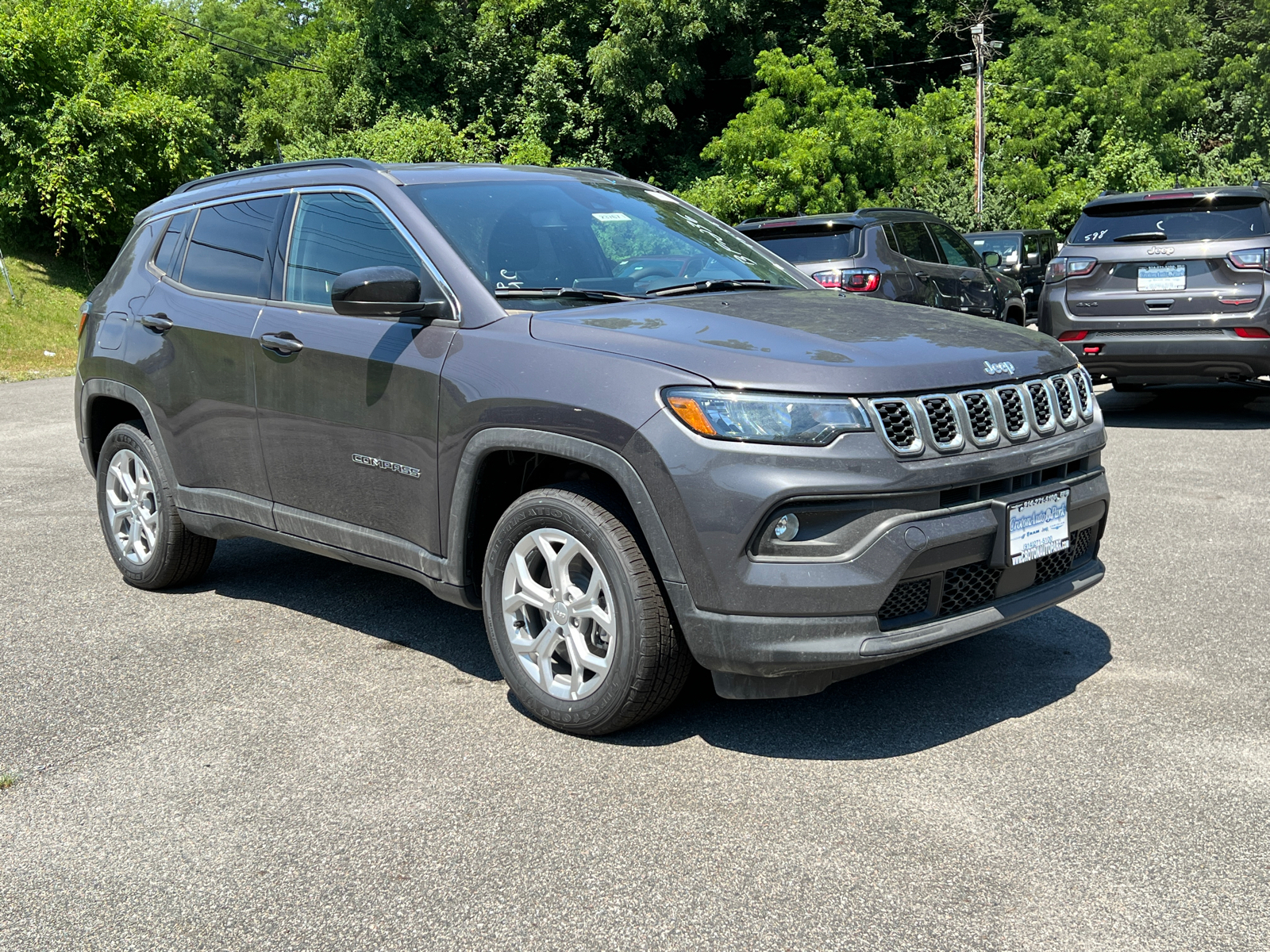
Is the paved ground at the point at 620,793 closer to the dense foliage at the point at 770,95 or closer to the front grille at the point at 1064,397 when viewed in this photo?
the front grille at the point at 1064,397

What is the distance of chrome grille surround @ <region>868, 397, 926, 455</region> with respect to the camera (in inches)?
134

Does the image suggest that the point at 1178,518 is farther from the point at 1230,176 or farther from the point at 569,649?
the point at 1230,176

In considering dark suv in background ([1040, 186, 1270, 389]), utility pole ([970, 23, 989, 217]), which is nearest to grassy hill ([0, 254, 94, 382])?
dark suv in background ([1040, 186, 1270, 389])

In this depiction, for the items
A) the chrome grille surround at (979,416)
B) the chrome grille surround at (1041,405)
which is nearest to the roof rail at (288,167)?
the chrome grille surround at (979,416)

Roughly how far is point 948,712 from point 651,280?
1823mm

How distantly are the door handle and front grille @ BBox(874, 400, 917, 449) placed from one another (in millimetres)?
2238

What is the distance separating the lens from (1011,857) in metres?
3.05

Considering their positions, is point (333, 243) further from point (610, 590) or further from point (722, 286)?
point (610, 590)

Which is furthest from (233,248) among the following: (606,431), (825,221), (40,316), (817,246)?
(40,316)

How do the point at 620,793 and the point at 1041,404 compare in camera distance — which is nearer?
the point at 620,793

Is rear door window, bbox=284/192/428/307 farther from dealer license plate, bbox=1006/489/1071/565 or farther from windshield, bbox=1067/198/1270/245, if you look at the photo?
windshield, bbox=1067/198/1270/245

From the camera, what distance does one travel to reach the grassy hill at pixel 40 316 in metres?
21.4

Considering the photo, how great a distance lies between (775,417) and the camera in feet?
11.1

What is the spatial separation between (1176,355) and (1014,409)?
257 inches
